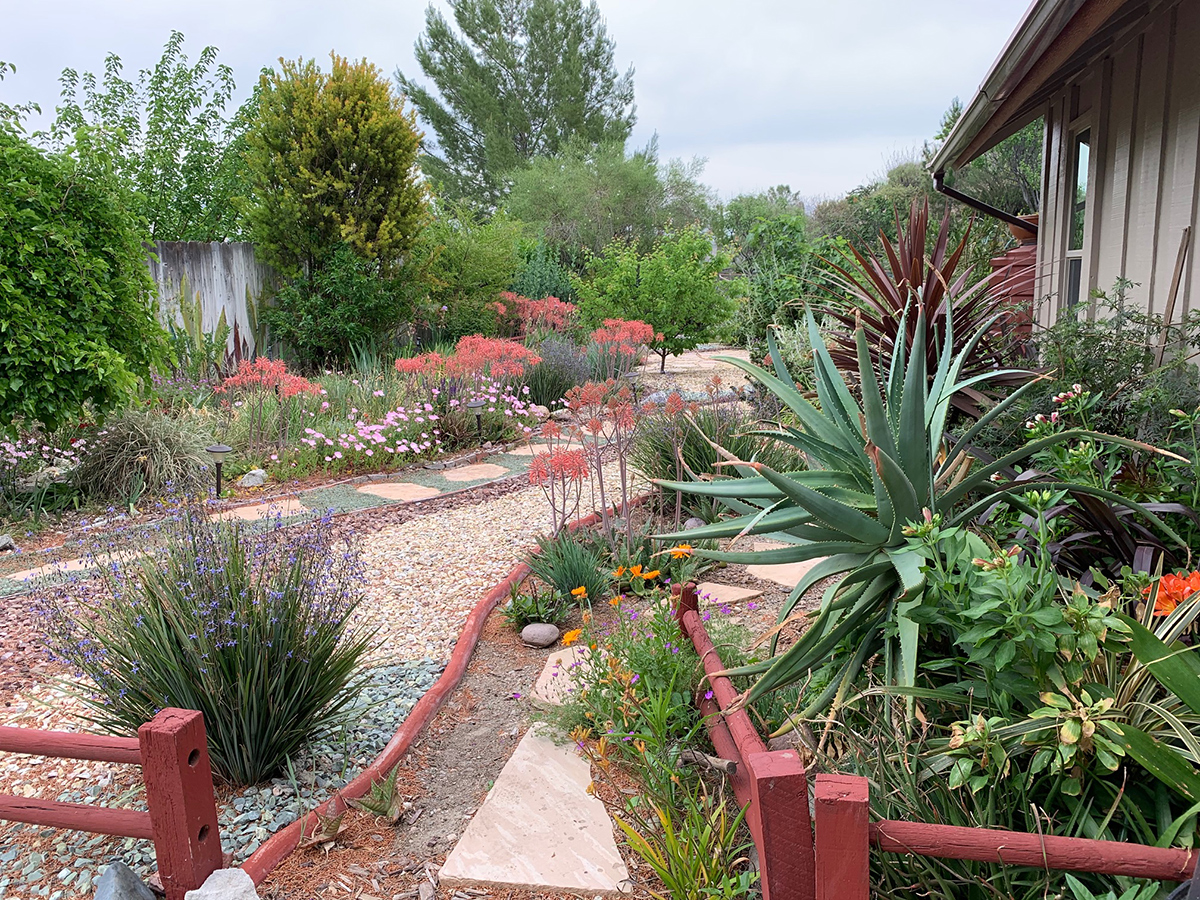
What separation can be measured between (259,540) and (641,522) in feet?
8.11

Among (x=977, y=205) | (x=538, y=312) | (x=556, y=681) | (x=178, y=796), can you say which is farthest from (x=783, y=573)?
(x=538, y=312)

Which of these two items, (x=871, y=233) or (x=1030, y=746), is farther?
(x=871, y=233)

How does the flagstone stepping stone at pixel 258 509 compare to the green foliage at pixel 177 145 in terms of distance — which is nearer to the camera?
the flagstone stepping stone at pixel 258 509

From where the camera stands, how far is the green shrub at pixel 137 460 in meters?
6.07

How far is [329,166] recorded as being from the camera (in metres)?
10.6

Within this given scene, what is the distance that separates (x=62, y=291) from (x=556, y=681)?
472 centimetres

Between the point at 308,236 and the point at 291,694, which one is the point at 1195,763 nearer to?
the point at 291,694

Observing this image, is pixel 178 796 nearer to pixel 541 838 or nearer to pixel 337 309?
pixel 541 838

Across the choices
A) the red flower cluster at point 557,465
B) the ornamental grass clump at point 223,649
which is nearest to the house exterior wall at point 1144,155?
the red flower cluster at point 557,465

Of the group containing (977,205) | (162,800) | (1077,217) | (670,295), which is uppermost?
(977,205)

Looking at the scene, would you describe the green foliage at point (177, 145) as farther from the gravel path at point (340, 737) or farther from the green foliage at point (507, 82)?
the green foliage at point (507, 82)

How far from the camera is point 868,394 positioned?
2074mm

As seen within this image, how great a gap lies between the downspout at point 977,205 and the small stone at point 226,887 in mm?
7256

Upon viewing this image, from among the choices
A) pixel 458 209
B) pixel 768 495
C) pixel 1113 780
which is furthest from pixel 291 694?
pixel 458 209
